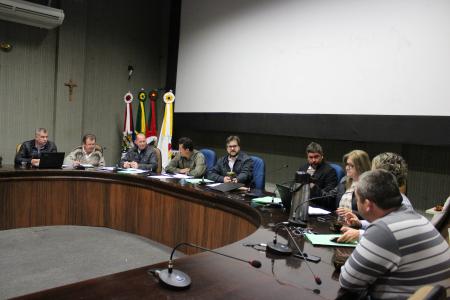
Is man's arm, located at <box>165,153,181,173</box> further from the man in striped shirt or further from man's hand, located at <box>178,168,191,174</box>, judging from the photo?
the man in striped shirt

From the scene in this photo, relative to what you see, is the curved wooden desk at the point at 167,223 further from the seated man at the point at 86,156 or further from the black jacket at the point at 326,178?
the black jacket at the point at 326,178

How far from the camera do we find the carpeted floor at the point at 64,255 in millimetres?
2631

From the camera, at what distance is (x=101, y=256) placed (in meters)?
3.15

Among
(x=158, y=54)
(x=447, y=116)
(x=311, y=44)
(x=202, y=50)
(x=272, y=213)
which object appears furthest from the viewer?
(x=158, y=54)

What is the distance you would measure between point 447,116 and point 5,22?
5.28m

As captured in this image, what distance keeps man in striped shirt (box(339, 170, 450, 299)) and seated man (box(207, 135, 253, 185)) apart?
238 centimetres

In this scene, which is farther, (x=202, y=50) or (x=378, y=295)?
(x=202, y=50)

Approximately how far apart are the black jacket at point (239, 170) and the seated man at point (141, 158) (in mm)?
885

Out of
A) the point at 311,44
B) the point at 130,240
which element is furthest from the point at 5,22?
the point at 311,44

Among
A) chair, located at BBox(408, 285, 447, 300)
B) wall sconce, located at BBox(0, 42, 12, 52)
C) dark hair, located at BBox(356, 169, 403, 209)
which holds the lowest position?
chair, located at BBox(408, 285, 447, 300)

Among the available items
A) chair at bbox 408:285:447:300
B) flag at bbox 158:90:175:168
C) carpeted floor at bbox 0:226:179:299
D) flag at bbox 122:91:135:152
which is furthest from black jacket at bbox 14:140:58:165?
chair at bbox 408:285:447:300

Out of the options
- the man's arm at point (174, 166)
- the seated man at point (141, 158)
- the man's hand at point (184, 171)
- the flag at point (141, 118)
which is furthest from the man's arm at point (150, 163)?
the flag at point (141, 118)

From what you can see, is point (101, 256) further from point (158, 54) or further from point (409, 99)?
point (158, 54)

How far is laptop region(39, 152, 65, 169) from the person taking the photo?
369 cm
